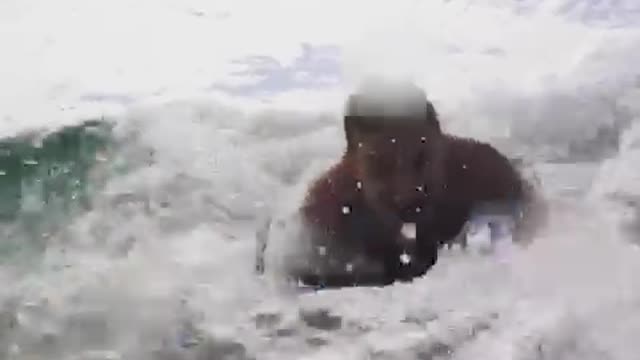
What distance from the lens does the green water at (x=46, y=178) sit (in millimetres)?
944

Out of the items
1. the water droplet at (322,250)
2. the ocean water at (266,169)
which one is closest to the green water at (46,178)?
the ocean water at (266,169)

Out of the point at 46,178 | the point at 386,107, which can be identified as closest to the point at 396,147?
the point at 386,107

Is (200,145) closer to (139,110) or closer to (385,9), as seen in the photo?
(139,110)

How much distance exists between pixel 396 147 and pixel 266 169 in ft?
0.49

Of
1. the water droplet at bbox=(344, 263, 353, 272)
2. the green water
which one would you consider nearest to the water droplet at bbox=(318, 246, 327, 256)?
the water droplet at bbox=(344, 263, 353, 272)

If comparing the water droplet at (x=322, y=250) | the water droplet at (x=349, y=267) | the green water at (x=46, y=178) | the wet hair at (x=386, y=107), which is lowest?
the water droplet at (x=349, y=267)

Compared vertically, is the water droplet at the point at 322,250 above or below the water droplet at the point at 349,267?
above

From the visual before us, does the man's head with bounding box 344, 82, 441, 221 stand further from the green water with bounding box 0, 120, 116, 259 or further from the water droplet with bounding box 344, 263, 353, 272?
the green water with bounding box 0, 120, 116, 259

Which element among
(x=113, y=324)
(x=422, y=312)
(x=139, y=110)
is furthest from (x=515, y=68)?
(x=113, y=324)

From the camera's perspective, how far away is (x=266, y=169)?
95 centimetres

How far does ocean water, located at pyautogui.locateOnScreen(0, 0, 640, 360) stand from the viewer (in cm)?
92

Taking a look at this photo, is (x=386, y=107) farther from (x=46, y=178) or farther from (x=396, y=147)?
(x=46, y=178)

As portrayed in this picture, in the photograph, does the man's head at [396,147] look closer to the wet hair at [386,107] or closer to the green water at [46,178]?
the wet hair at [386,107]

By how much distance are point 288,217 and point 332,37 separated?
0.22 meters
